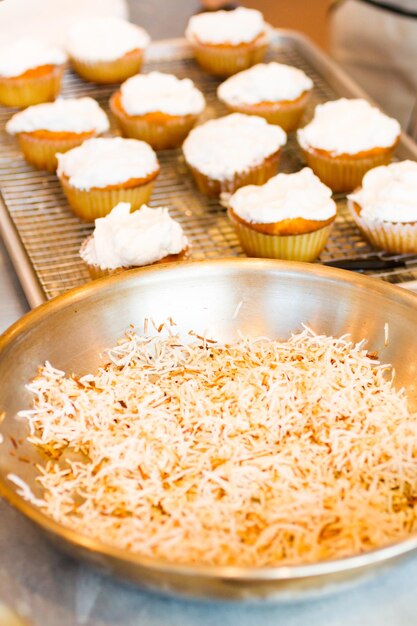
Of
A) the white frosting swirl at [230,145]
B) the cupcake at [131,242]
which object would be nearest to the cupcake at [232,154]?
the white frosting swirl at [230,145]

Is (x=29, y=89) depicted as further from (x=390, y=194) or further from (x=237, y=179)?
(x=390, y=194)

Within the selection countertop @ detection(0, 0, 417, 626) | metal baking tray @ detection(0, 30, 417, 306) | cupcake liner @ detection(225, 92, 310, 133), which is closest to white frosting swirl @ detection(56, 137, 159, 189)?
metal baking tray @ detection(0, 30, 417, 306)

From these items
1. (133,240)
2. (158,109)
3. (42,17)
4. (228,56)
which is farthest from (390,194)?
(42,17)

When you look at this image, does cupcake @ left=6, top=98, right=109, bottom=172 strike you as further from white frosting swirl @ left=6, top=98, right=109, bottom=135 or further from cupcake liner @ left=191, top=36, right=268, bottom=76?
cupcake liner @ left=191, top=36, right=268, bottom=76

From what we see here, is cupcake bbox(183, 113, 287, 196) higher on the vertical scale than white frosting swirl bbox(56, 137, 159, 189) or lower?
lower

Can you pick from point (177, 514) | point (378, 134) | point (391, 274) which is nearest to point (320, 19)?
point (378, 134)

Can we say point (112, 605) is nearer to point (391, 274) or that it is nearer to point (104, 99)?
point (391, 274)

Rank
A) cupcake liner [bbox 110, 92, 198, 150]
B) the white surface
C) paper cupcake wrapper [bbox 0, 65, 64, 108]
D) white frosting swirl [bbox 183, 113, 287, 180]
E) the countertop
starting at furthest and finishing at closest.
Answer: the white surface
paper cupcake wrapper [bbox 0, 65, 64, 108]
cupcake liner [bbox 110, 92, 198, 150]
white frosting swirl [bbox 183, 113, 287, 180]
the countertop
